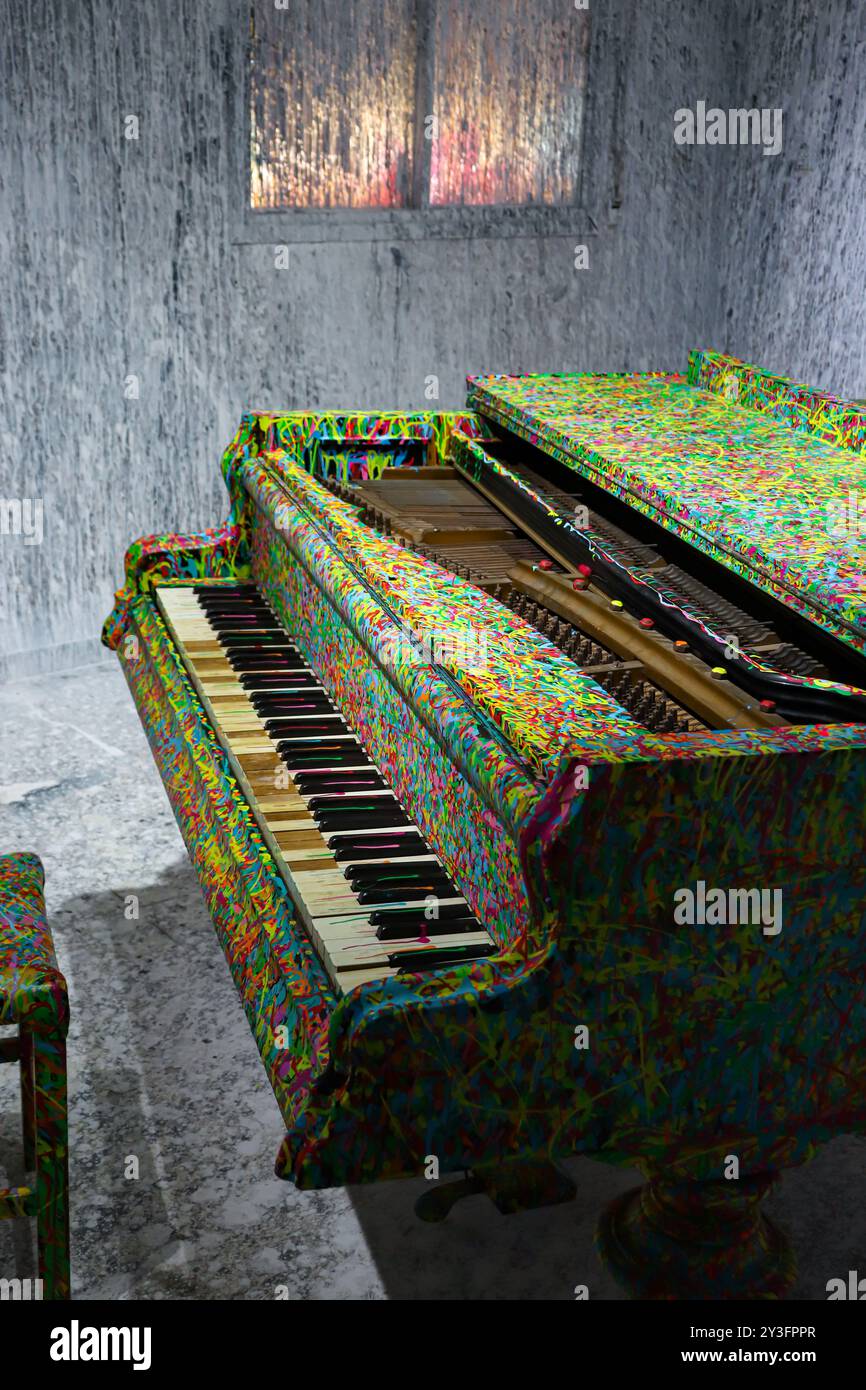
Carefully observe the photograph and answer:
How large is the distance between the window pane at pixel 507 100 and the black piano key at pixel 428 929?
4.09m

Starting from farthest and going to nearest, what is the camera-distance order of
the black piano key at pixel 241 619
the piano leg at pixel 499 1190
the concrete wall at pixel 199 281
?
the concrete wall at pixel 199 281 < the black piano key at pixel 241 619 < the piano leg at pixel 499 1190

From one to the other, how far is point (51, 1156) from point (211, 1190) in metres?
0.65

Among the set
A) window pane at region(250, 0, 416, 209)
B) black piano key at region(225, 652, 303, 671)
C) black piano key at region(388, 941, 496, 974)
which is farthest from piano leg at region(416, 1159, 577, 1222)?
window pane at region(250, 0, 416, 209)

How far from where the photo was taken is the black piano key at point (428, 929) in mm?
1925

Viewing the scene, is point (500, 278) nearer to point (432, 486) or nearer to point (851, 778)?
point (432, 486)

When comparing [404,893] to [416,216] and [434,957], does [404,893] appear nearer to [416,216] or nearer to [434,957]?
[434,957]

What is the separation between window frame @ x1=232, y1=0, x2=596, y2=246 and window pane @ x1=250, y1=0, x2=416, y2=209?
0.05 meters

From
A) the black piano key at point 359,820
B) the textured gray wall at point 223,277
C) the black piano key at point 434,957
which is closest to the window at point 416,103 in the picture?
the textured gray wall at point 223,277

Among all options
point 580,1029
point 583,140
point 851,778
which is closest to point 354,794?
point 580,1029

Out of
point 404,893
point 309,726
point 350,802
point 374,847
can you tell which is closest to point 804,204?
point 309,726

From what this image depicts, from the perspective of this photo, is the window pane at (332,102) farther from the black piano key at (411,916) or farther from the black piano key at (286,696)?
the black piano key at (411,916)

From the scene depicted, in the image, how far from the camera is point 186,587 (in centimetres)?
334

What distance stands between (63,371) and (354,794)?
3032 mm

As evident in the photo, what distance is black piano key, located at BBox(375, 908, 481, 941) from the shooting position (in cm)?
192
